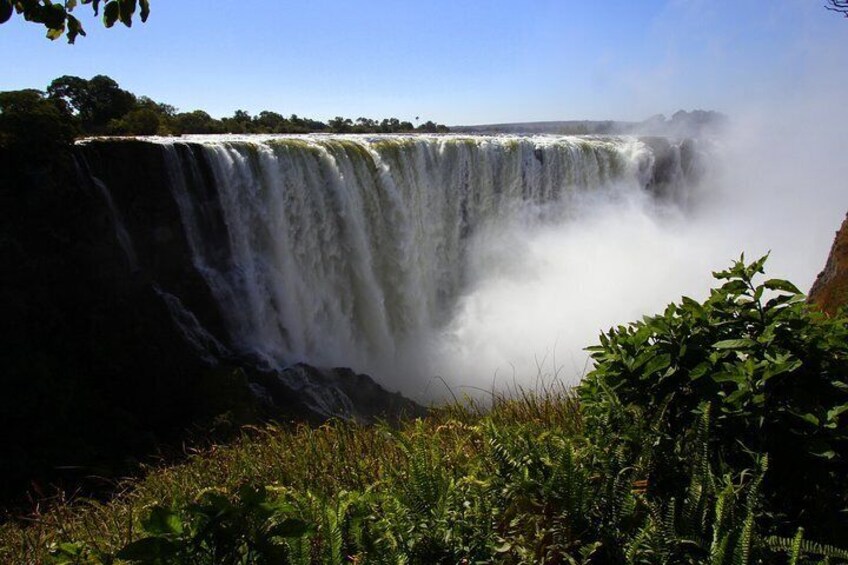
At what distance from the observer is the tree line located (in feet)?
40.8

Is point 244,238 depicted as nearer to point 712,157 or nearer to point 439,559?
point 439,559

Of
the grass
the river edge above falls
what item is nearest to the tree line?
the river edge above falls

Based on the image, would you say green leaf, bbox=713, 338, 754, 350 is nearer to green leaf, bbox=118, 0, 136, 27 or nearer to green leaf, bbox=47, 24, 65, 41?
green leaf, bbox=118, 0, 136, 27

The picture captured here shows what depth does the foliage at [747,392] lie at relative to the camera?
2.05 meters

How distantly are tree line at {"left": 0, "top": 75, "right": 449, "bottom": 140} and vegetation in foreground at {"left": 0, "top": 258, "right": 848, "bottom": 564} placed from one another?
1295cm

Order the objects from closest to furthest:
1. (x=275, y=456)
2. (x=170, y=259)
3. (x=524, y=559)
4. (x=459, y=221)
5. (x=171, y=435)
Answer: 1. (x=524, y=559)
2. (x=275, y=456)
3. (x=171, y=435)
4. (x=170, y=259)
5. (x=459, y=221)

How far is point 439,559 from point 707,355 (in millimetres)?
1355

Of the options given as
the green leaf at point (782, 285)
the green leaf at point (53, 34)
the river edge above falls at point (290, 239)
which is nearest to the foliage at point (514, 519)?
the green leaf at point (782, 285)

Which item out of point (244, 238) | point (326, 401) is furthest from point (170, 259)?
point (326, 401)

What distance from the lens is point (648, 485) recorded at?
7.43 feet

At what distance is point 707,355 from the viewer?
7.67 feet

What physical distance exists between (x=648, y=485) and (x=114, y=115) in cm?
2507

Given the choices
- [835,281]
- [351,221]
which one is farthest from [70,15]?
[351,221]

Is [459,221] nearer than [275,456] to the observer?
No
